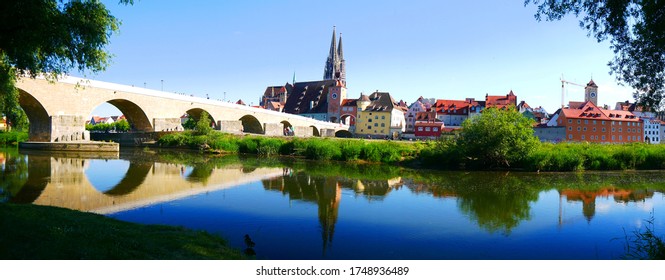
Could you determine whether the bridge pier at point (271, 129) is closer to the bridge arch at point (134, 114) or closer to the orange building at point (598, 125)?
the bridge arch at point (134, 114)

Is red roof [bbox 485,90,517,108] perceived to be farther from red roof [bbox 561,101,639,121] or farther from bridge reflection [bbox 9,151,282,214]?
bridge reflection [bbox 9,151,282,214]

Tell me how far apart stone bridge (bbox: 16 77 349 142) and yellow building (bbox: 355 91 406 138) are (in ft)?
70.5

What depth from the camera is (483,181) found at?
20.1 meters

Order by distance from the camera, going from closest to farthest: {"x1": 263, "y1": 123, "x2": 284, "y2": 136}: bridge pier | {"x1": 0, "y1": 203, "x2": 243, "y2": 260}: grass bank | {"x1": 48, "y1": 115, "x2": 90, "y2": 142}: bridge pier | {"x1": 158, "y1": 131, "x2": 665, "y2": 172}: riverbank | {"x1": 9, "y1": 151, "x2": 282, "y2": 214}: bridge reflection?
{"x1": 0, "y1": 203, "x2": 243, "y2": 260}: grass bank
{"x1": 9, "y1": 151, "x2": 282, "y2": 214}: bridge reflection
{"x1": 158, "y1": 131, "x2": 665, "y2": 172}: riverbank
{"x1": 48, "y1": 115, "x2": 90, "y2": 142}: bridge pier
{"x1": 263, "y1": 123, "x2": 284, "y2": 136}: bridge pier

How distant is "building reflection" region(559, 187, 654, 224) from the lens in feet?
48.7

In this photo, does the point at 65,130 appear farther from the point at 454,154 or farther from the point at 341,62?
the point at 341,62

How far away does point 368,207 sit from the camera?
13070mm

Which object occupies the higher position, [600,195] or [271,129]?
[271,129]

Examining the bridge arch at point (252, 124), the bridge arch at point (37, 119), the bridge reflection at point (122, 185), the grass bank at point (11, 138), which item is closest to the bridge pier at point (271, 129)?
the bridge arch at point (252, 124)

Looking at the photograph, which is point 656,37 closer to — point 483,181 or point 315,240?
point 315,240

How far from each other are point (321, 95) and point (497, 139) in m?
69.0

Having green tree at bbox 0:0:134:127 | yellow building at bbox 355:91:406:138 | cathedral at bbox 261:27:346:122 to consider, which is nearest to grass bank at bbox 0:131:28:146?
green tree at bbox 0:0:134:127

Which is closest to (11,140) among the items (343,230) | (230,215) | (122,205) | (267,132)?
(267,132)

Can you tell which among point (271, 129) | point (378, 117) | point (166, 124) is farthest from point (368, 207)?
point (378, 117)
